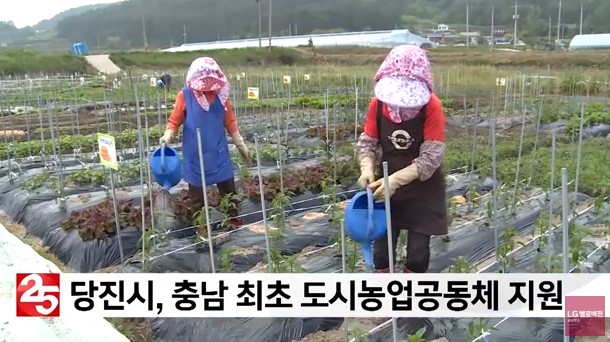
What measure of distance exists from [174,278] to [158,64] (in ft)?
86.1

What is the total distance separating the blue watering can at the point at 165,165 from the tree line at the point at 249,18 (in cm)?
5162

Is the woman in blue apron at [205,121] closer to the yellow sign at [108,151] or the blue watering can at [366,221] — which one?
the yellow sign at [108,151]

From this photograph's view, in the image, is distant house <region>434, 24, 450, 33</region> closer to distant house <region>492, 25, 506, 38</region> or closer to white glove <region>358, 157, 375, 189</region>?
distant house <region>492, 25, 506, 38</region>

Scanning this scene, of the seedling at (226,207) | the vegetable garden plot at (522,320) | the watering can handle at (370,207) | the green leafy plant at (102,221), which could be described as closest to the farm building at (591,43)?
the vegetable garden plot at (522,320)

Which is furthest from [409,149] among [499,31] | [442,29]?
[442,29]

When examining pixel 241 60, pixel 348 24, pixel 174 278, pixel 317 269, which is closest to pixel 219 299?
pixel 174 278

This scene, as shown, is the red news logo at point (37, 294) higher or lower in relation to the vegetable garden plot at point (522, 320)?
higher

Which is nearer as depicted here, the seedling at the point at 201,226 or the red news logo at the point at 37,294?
the red news logo at the point at 37,294

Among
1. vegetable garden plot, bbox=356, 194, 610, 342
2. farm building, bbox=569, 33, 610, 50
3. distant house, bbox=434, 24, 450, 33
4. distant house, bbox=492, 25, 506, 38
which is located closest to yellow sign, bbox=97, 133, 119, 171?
vegetable garden plot, bbox=356, 194, 610, 342

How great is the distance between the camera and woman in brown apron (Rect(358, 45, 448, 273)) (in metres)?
2.54

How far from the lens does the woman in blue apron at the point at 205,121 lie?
3670 mm


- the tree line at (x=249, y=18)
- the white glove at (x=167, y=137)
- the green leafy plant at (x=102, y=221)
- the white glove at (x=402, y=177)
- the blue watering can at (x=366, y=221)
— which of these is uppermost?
the tree line at (x=249, y=18)

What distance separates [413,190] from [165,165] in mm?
1652

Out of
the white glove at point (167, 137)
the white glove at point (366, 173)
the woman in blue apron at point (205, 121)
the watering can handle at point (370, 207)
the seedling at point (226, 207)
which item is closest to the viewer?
the watering can handle at point (370, 207)
